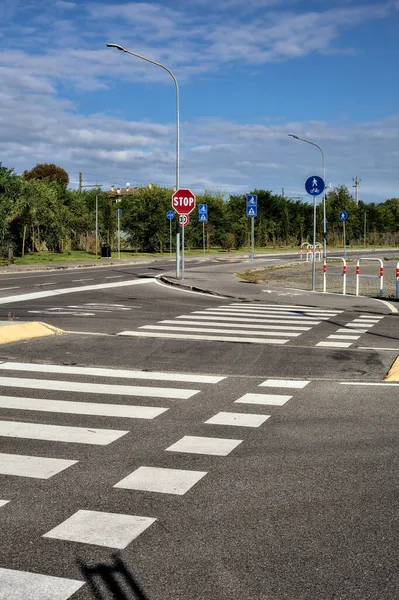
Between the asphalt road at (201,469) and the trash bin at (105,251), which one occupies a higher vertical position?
the trash bin at (105,251)

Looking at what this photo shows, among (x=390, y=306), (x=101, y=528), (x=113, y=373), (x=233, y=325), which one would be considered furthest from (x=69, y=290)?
(x=101, y=528)

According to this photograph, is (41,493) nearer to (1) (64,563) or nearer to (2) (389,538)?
(1) (64,563)

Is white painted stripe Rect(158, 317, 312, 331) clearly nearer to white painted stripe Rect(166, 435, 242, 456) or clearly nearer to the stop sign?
white painted stripe Rect(166, 435, 242, 456)

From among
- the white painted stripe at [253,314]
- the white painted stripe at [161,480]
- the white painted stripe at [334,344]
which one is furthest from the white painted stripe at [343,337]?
the white painted stripe at [161,480]

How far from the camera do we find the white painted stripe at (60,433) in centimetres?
654

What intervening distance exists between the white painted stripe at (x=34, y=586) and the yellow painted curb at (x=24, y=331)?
8.45m

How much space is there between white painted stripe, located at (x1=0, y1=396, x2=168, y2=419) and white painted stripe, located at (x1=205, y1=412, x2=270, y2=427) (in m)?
A: 0.61

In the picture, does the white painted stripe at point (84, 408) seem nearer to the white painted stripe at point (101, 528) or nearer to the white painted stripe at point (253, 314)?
the white painted stripe at point (101, 528)

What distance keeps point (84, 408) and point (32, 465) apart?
1901 mm

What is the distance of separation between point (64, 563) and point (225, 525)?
40.4 inches

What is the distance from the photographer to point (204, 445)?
6.34 m

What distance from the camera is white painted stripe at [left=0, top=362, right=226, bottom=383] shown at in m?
9.41

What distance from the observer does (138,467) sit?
18.9 ft

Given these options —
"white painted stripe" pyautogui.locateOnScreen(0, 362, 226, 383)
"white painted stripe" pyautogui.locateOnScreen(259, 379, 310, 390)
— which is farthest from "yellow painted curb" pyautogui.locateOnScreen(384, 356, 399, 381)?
"white painted stripe" pyautogui.locateOnScreen(0, 362, 226, 383)
